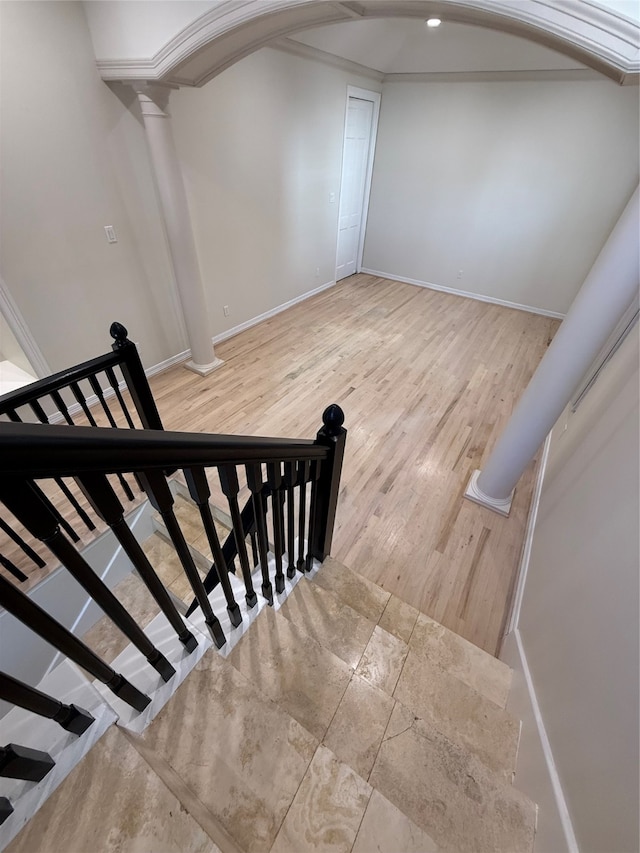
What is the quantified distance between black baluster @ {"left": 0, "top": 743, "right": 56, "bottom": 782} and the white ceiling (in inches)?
185

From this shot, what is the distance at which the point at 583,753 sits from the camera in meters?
0.86

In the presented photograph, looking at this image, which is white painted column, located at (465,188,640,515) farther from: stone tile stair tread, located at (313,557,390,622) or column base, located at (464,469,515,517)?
stone tile stair tread, located at (313,557,390,622)

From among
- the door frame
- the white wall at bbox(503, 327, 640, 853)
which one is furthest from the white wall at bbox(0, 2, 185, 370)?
the white wall at bbox(503, 327, 640, 853)

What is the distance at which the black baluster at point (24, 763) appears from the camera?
0.58m

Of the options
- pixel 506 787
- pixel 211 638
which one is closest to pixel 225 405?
pixel 211 638

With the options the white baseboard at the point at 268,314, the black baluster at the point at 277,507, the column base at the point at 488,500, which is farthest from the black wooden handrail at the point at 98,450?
the white baseboard at the point at 268,314

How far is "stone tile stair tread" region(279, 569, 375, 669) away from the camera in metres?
1.26

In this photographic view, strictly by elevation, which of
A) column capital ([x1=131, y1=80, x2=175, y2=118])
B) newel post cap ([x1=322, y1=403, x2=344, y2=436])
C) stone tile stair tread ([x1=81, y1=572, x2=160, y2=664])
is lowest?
stone tile stair tread ([x1=81, y1=572, x2=160, y2=664])

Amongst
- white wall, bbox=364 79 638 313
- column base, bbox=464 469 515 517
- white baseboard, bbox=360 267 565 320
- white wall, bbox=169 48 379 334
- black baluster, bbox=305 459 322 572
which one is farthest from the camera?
white baseboard, bbox=360 267 565 320

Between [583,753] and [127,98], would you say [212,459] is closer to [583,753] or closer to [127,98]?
[583,753]

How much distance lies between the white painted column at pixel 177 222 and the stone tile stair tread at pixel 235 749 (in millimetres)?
2737

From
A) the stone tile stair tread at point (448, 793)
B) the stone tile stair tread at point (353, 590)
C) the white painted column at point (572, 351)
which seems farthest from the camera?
the stone tile stair tread at point (353, 590)

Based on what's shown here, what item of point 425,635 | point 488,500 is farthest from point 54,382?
point 488,500

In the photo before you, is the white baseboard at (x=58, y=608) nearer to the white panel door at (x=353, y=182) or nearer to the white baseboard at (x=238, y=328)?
the white baseboard at (x=238, y=328)
